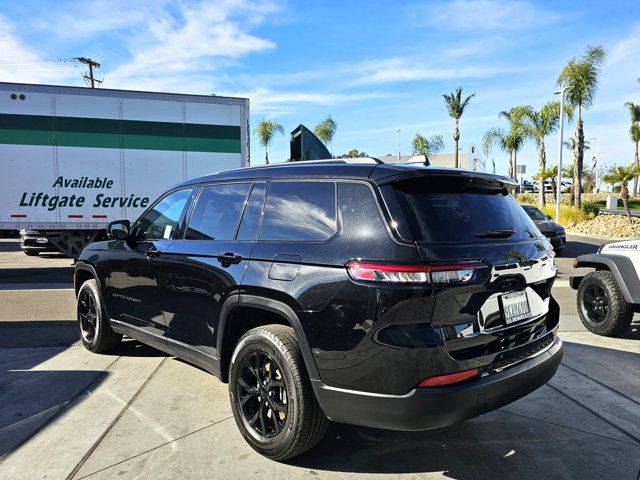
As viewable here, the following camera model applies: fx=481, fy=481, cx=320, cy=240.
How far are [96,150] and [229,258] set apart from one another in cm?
880

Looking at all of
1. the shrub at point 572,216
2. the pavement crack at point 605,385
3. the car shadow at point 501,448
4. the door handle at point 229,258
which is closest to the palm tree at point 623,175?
the shrub at point 572,216

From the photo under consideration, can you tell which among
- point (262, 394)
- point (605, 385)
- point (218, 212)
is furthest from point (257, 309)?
point (605, 385)

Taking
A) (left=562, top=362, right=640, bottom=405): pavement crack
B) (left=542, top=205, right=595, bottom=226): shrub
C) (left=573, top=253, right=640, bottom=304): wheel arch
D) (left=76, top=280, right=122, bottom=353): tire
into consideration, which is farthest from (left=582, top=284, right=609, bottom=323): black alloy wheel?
(left=542, top=205, right=595, bottom=226): shrub

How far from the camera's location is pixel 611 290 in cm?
557

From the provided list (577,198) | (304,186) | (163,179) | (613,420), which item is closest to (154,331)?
(304,186)

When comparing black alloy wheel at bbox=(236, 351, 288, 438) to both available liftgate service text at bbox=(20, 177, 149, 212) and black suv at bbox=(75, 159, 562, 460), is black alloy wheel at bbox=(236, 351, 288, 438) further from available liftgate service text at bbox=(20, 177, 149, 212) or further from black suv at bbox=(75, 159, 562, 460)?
available liftgate service text at bbox=(20, 177, 149, 212)

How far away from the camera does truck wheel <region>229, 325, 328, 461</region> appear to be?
9.10ft

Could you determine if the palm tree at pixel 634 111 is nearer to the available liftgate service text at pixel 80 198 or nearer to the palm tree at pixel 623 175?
the palm tree at pixel 623 175

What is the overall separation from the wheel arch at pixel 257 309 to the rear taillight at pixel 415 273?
1.61ft

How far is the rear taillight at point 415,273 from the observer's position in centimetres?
242

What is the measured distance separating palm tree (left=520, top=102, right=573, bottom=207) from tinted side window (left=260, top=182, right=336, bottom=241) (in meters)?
34.8

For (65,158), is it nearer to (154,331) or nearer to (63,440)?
(154,331)

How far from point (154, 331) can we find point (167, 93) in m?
8.25

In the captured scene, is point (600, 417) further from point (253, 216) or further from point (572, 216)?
point (572, 216)
